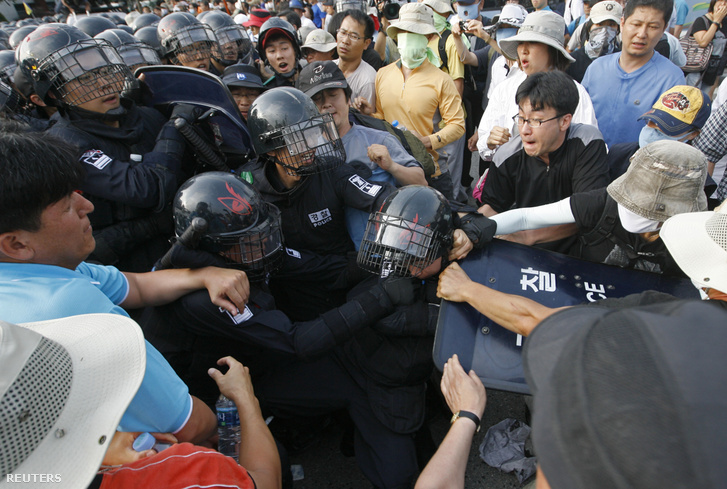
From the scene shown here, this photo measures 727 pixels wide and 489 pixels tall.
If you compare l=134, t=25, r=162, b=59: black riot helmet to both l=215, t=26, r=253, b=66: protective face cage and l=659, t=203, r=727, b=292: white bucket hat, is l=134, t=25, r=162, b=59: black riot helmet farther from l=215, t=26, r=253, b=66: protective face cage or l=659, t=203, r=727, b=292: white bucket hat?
l=659, t=203, r=727, b=292: white bucket hat

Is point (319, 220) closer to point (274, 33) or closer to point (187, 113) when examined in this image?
point (187, 113)

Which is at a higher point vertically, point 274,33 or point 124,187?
point 274,33

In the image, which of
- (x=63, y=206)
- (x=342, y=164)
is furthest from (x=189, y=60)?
(x=63, y=206)

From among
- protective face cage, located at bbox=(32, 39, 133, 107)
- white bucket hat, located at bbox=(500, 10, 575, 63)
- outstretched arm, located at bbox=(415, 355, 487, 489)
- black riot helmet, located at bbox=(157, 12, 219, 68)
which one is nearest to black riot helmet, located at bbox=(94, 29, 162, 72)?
black riot helmet, located at bbox=(157, 12, 219, 68)

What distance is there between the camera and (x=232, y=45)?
15.3ft

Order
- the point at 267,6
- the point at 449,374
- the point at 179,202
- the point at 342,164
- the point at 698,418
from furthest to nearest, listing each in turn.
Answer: the point at 267,6 < the point at 342,164 < the point at 179,202 < the point at 449,374 < the point at 698,418

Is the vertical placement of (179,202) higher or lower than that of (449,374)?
higher

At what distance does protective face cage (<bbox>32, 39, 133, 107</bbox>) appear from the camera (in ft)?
7.89

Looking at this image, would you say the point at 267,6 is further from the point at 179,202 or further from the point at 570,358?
the point at 570,358

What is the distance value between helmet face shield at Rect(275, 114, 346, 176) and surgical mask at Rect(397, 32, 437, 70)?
1.78m

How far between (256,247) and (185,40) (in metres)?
2.72

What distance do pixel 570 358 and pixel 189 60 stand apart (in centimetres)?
415

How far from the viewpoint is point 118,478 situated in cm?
109

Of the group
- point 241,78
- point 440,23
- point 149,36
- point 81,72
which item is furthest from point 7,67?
point 440,23
